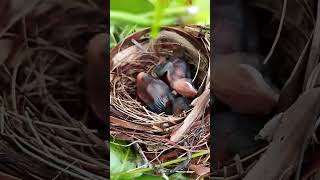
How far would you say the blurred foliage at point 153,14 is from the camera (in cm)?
165

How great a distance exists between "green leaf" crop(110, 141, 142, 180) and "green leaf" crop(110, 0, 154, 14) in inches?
15.0

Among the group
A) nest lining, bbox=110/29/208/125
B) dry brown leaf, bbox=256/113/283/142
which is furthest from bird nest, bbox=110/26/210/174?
dry brown leaf, bbox=256/113/283/142

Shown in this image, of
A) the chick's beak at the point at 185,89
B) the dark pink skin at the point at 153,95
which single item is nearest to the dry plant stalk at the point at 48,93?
the dark pink skin at the point at 153,95

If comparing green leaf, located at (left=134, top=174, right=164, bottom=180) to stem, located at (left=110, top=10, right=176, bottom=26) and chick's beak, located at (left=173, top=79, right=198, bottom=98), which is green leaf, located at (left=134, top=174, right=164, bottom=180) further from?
stem, located at (left=110, top=10, right=176, bottom=26)

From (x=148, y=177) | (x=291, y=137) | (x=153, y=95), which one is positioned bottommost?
(x=148, y=177)

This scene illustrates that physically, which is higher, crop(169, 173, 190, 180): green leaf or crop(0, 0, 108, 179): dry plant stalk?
crop(0, 0, 108, 179): dry plant stalk

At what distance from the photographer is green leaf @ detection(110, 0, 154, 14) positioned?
164 cm

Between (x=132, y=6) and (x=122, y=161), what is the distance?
17.5 inches

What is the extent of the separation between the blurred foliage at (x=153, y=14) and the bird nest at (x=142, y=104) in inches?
0.8

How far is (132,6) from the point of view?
1.65 metres

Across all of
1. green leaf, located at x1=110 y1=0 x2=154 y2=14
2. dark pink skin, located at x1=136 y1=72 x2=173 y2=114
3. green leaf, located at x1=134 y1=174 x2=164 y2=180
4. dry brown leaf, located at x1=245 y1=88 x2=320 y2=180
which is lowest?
green leaf, located at x1=134 y1=174 x2=164 y2=180

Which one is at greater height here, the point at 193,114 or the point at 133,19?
the point at 133,19

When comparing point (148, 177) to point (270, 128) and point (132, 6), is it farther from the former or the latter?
point (132, 6)

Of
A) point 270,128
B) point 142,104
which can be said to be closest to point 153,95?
point 142,104
